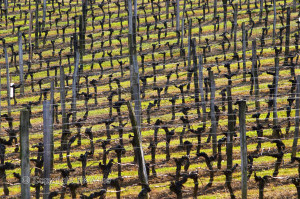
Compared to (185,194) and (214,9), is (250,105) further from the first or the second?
(214,9)

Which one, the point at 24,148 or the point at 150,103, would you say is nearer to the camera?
the point at 24,148

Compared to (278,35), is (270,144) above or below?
below

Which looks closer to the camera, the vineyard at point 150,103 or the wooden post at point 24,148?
the wooden post at point 24,148

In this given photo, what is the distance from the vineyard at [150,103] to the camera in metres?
14.8

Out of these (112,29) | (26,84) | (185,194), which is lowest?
(185,194)

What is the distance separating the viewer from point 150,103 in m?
21.0

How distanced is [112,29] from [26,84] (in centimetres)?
747

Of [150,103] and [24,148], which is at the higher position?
[24,148]

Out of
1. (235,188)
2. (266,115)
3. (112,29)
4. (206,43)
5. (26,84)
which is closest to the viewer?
(235,188)

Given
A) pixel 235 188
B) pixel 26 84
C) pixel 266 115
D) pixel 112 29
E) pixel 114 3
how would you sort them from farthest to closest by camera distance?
pixel 114 3
pixel 112 29
pixel 26 84
pixel 266 115
pixel 235 188

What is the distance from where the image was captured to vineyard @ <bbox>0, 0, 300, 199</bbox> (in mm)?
14766

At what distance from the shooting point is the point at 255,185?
14930 millimetres

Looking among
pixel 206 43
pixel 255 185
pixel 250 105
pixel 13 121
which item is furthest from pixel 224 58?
pixel 255 185

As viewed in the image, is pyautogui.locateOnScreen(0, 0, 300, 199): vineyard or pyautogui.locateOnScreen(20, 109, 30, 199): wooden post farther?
pyautogui.locateOnScreen(0, 0, 300, 199): vineyard
